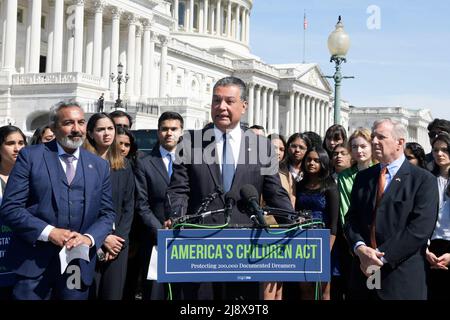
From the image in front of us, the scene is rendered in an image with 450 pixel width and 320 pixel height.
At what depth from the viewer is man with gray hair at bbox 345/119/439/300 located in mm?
5871

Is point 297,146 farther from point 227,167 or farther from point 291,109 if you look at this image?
point 291,109

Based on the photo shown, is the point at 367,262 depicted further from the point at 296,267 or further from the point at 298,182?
the point at 298,182

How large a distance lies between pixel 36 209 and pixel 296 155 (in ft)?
13.9

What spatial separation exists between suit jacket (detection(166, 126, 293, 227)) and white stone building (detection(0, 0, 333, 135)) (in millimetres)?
37568

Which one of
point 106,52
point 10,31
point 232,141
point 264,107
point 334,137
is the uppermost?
point 264,107

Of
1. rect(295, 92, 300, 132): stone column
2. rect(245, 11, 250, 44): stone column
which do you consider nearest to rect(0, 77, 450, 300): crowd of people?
rect(295, 92, 300, 132): stone column

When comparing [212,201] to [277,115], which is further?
[277,115]

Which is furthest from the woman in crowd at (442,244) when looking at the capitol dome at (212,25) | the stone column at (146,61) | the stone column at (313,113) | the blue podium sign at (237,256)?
the stone column at (313,113)

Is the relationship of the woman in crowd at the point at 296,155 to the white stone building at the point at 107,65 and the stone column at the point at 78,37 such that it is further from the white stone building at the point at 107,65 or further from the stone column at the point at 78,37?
the stone column at the point at 78,37

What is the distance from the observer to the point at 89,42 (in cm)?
5331

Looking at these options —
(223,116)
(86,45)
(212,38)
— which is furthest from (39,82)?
(212,38)

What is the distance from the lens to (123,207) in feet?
25.1

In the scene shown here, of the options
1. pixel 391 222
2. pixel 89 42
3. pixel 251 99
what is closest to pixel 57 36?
pixel 89 42
